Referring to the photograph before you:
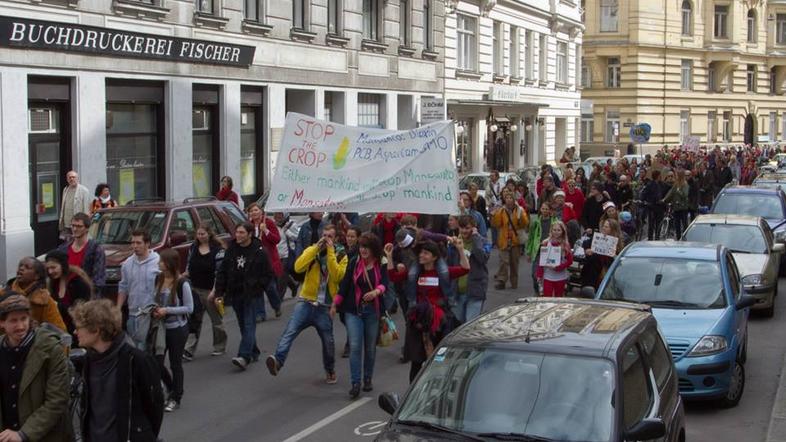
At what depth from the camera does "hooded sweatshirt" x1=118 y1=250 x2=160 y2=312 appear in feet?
34.1

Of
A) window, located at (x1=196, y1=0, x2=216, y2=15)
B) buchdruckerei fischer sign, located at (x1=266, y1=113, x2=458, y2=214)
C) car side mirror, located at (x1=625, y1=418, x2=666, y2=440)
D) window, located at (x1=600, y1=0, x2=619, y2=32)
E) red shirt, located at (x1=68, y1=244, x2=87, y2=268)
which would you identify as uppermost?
window, located at (x1=600, y1=0, x2=619, y2=32)

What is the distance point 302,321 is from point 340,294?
60 centimetres

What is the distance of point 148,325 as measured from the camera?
399 inches

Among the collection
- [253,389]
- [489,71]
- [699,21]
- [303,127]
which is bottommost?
[253,389]

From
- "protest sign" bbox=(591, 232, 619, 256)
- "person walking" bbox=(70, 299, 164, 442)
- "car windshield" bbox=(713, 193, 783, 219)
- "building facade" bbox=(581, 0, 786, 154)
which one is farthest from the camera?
"building facade" bbox=(581, 0, 786, 154)

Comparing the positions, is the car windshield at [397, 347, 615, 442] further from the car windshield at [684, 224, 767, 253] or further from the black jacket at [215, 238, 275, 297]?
the car windshield at [684, 224, 767, 253]

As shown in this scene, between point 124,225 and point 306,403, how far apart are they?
5855 mm

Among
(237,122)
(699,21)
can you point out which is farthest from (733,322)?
(699,21)

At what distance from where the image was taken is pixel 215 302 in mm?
12430

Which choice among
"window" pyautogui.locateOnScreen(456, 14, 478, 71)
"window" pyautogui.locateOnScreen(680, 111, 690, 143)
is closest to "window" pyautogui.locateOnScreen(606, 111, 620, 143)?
"window" pyautogui.locateOnScreen(680, 111, 690, 143)

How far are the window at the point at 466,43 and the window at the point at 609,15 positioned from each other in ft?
85.9

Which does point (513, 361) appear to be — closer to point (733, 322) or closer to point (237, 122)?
point (733, 322)

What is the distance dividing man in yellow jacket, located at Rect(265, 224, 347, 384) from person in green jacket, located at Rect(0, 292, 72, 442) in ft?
16.6

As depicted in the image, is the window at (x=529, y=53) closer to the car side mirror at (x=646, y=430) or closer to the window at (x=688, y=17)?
the window at (x=688, y=17)
